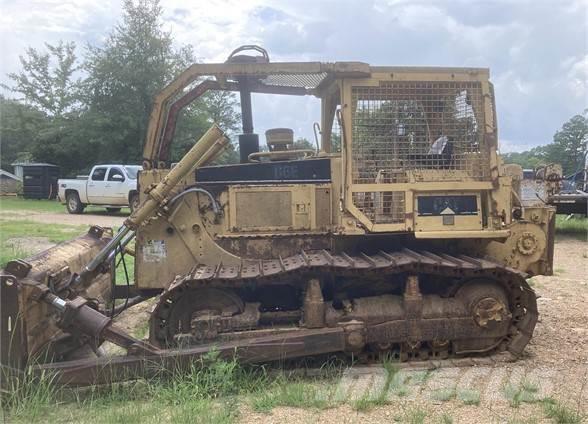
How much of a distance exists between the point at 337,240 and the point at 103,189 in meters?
17.8

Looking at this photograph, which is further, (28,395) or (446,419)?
(28,395)

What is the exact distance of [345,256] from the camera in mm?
5410

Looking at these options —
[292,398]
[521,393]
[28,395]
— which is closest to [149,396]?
[28,395]

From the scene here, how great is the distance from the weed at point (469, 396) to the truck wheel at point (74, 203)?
20492 mm

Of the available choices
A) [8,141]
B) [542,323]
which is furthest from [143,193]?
[8,141]

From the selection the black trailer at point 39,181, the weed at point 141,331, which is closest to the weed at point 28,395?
the weed at point 141,331

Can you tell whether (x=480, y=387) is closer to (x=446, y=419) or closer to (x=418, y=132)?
(x=446, y=419)

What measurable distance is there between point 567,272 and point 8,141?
143ft

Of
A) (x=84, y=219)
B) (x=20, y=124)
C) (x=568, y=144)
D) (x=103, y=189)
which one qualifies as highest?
(x=20, y=124)

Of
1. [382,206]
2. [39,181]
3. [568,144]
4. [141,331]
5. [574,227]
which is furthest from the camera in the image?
[568,144]

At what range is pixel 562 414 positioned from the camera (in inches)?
155

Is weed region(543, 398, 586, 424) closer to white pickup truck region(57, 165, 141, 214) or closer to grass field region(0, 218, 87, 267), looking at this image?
grass field region(0, 218, 87, 267)

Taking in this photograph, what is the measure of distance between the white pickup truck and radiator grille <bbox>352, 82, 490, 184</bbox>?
16180 mm

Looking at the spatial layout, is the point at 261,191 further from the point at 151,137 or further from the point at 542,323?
the point at 542,323
